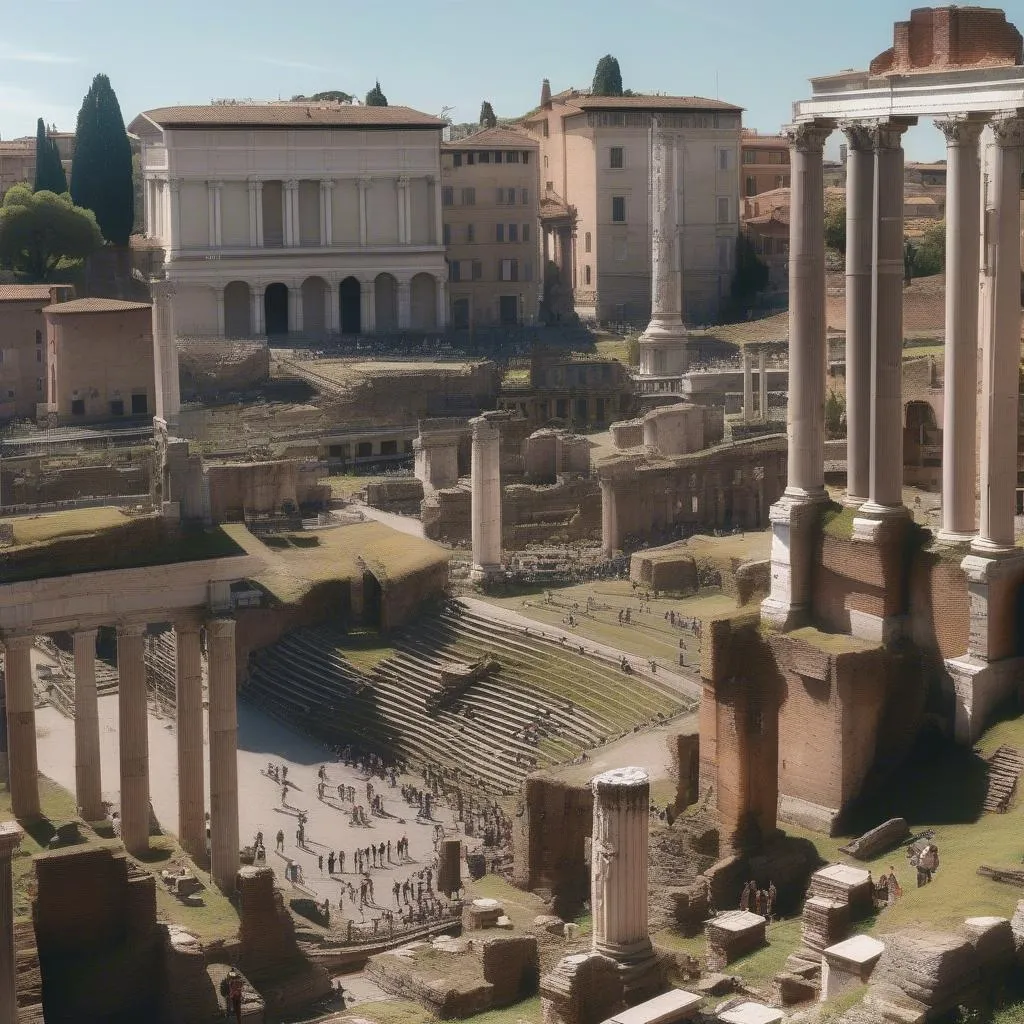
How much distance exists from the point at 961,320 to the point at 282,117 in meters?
58.4

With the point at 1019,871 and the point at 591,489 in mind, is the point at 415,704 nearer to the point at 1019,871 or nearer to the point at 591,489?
the point at 591,489

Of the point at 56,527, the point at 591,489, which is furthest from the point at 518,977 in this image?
the point at 591,489

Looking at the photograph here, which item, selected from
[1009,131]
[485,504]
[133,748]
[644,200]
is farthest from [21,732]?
[644,200]

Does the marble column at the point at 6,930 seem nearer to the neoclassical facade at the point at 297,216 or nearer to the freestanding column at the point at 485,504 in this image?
the freestanding column at the point at 485,504

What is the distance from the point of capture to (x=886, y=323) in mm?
26562

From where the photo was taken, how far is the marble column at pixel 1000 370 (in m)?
25.3

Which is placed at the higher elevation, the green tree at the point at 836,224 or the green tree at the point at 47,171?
the green tree at the point at 47,171

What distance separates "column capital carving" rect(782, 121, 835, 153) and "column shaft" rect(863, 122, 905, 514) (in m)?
0.85

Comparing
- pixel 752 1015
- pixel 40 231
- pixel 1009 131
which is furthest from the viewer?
pixel 40 231

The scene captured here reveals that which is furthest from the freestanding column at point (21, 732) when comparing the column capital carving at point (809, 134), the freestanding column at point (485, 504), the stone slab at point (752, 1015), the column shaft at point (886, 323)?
the freestanding column at point (485, 504)

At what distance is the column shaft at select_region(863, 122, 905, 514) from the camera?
1038 inches

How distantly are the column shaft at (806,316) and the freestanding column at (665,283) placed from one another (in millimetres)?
46437

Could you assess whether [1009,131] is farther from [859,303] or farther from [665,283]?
[665,283]

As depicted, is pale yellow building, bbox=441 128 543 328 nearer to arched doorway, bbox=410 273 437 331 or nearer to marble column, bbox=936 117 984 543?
arched doorway, bbox=410 273 437 331
